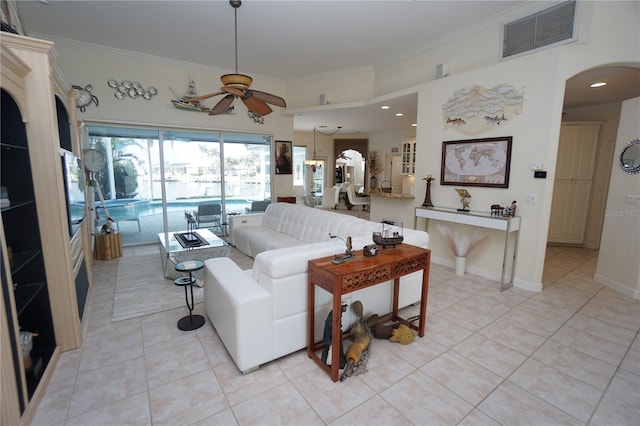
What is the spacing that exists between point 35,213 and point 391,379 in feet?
9.09

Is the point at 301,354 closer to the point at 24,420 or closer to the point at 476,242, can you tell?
the point at 24,420

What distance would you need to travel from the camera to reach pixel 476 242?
→ 3908 millimetres

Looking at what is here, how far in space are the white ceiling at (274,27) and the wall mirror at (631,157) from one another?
163cm

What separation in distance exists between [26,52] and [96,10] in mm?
2364

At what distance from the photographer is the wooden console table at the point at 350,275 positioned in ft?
6.25

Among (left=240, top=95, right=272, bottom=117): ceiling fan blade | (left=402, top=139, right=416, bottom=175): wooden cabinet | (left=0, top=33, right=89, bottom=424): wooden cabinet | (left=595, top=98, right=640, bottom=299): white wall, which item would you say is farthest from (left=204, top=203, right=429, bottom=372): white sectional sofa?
(left=402, top=139, right=416, bottom=175): wooden cabinet

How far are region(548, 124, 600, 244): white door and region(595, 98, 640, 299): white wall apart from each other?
194cm

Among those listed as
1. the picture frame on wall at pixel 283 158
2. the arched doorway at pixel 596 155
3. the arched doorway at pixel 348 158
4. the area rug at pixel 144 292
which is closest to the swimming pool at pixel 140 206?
the area rug at pixel 144 292

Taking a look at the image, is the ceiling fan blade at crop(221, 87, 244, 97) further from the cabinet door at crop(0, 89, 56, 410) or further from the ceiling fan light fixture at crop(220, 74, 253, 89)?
the cabinet door at crop(0, 89, 56, 410)

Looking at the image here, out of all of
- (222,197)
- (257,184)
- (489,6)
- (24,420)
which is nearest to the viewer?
(24,420)

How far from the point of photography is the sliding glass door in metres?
5.11

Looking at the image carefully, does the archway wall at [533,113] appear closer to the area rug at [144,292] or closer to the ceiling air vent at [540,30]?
the ceiling air vent at [540,30]

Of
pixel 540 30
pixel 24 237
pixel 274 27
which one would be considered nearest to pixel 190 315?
pixel 24 237

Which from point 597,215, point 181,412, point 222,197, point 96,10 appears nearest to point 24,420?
point 181,412
